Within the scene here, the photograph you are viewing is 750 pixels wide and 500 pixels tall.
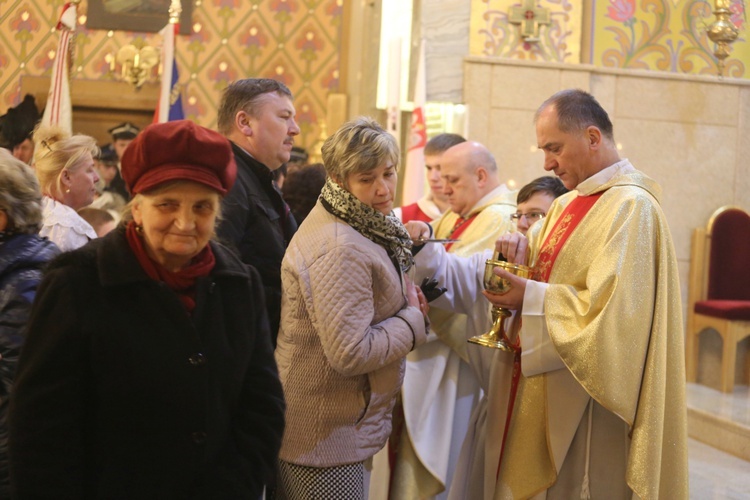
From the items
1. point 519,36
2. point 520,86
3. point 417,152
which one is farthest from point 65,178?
point 519,36

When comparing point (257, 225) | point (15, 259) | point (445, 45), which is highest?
point (445, 45)

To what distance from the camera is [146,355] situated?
166 centimetres

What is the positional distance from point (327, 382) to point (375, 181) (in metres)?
0.57

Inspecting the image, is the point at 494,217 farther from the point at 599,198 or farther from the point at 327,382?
the point at 327,382

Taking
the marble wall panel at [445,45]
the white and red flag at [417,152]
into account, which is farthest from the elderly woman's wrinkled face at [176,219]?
the marble wall panel at [445,45]

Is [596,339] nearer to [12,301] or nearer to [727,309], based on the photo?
[12,301]

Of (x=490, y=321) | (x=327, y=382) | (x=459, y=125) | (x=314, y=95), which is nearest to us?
(x=327, y=382)

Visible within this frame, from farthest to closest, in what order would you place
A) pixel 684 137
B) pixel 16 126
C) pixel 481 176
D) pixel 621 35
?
pixel 684 137, pixel 621 35, pixel 16 126, pixel 481 176

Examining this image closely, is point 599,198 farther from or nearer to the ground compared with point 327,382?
farther from the ground

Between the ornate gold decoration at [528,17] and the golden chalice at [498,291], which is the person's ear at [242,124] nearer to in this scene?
→ the golden chalice at [498,291]

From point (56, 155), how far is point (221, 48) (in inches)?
223

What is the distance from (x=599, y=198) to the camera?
2.97 meters

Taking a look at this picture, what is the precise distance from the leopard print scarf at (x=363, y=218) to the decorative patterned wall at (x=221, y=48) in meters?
6.22

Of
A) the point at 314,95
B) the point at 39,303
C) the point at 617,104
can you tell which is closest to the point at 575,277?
the point at 39,303
